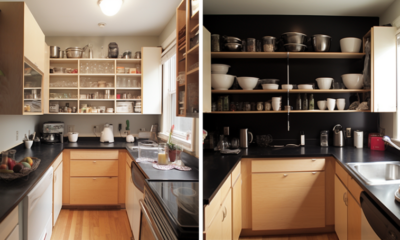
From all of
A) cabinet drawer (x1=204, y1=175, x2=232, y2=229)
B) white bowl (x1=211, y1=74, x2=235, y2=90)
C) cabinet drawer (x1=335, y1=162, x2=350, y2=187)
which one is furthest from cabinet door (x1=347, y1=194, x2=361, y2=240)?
white bowl (x1=211, y1=74, x2=235, y2=90)

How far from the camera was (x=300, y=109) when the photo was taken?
240cm

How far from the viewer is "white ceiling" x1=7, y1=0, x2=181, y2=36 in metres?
0.34

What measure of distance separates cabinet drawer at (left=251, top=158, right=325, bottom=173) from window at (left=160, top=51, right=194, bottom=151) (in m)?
1.73

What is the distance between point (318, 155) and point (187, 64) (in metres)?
1.94

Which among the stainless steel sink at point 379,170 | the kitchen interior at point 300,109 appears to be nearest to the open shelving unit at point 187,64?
the kitchen interior at point 300,109

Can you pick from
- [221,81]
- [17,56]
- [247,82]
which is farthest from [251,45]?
[17,56]

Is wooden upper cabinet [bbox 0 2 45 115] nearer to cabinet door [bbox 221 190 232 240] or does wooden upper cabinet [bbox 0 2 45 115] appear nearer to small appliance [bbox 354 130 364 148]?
cabinet door [bbox 221 190 232 240]

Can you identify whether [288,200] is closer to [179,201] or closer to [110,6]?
[179,201]

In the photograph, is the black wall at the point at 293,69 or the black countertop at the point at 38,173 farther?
the black wall at the point at 293,69

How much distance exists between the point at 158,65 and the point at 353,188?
160 cm

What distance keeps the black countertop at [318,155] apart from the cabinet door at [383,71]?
1.33ft

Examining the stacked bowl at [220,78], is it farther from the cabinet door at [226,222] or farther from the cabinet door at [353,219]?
the cabinet door at [353,219]

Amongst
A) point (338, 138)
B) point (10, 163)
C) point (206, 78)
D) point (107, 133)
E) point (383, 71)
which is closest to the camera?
point (10, 163)

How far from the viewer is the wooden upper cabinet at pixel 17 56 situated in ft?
1.01
